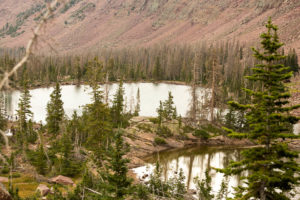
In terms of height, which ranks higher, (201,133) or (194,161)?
(201,133)

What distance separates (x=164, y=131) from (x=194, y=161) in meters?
9.00

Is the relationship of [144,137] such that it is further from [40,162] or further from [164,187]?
[164,187]

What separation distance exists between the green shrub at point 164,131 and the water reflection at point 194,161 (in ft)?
14.0

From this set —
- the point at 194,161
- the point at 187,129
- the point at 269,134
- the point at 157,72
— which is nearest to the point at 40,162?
the point at 194,161

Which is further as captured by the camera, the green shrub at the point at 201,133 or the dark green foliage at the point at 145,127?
the green shrub at the point at 201,133

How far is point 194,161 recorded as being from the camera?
3750 centimetres

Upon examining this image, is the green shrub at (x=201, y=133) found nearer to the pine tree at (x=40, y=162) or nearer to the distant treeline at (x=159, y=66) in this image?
the pine tree at (x=40, y=162)

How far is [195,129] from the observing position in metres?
47.6

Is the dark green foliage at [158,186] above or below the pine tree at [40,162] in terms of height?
above

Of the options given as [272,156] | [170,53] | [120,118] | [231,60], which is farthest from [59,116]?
[170,53]

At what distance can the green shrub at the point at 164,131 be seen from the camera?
44.8 m

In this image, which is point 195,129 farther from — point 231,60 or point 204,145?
point 231,60

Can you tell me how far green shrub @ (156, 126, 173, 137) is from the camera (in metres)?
44.8

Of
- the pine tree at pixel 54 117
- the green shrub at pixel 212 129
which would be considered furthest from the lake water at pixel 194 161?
the pine tree at pixel 54 117
